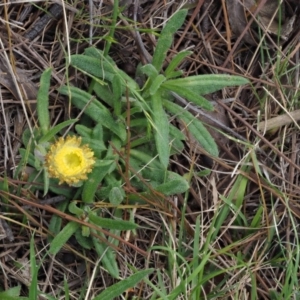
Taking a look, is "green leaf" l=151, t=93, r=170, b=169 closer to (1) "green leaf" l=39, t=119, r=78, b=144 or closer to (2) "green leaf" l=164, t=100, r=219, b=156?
(2) "green leaf" l=164, t=100, r=219, b=156

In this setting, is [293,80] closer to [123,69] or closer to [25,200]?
[123,69]

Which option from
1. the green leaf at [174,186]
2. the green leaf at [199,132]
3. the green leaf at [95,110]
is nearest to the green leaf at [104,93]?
the green leaf at [95,110]

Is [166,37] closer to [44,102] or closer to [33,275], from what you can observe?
[44,102]

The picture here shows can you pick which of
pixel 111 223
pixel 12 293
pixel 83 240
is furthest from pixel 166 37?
pixel 12 293

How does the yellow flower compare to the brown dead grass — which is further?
the brown dead grass

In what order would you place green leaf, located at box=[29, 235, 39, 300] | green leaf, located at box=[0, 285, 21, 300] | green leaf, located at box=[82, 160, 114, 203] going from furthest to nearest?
green leaf, located at box=[82, 160, 114, 203] → green leaf, located at box=[0, 285, 21, 300] → green leaf, located at box=[29, 235, 39, 300]

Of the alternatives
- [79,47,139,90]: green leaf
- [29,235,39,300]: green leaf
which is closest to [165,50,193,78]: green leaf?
[79,47,139,90]: green leaf

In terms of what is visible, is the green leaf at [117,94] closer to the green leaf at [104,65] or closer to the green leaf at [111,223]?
the green leaf at [104,65]
